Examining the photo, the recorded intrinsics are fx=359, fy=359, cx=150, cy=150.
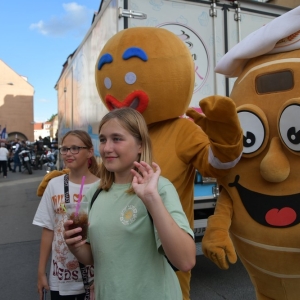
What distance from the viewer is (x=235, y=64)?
233cm

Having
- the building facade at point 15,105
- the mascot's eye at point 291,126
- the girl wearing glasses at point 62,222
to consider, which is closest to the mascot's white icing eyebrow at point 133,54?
the girl wearing glasses at point 62,222

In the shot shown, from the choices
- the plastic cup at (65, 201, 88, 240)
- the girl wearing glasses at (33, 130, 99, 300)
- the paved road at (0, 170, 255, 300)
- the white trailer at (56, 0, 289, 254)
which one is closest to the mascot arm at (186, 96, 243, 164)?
the plastic cup at (65, 201, 88, 240)

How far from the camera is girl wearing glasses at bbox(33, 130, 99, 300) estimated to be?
2238mm

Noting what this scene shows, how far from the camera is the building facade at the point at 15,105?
4200 centimetres

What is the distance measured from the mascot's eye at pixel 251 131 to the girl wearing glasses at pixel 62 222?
3.38ft

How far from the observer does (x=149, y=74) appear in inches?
90.1

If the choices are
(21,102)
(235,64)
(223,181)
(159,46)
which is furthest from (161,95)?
(21,102)

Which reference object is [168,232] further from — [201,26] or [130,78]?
[201,26]

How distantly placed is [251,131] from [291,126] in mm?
229

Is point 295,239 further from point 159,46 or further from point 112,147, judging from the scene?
point 159,46

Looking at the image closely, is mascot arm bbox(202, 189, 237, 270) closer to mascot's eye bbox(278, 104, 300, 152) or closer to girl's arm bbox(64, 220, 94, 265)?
mascot's eye bbox(278, 104, 300, 152)

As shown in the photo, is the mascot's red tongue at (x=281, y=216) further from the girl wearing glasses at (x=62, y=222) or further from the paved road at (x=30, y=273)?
the paved road at (x=30, y=273)

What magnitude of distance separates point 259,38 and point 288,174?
0.80 metres

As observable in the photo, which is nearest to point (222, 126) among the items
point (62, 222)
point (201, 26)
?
point (62, 222)
